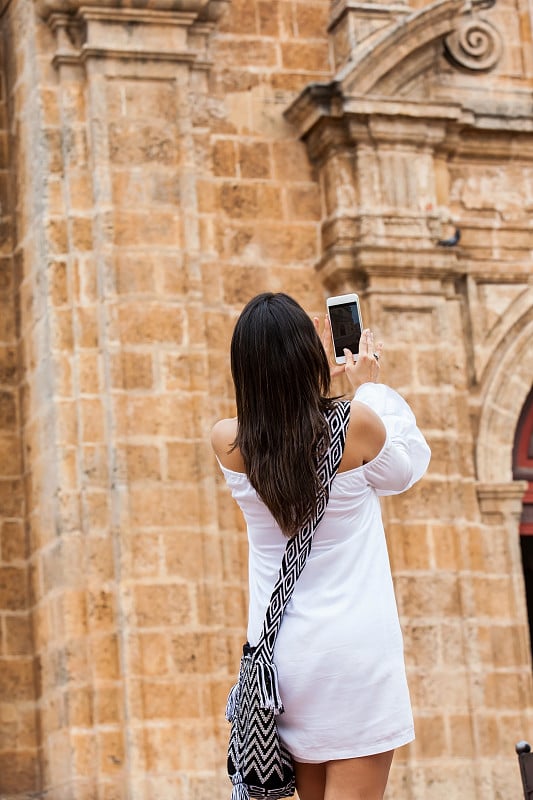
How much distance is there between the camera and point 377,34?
387 inches

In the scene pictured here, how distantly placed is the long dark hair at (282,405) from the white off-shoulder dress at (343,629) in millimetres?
64

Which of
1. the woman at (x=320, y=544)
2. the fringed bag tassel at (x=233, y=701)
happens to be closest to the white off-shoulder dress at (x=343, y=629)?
the woman at (x=320, y=544)

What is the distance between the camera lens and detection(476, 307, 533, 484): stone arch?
964 cm

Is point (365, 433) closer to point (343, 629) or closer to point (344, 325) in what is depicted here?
point (343, 629)

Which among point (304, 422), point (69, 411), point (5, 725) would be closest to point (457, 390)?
point (69, 411)

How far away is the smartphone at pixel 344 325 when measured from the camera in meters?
4.01

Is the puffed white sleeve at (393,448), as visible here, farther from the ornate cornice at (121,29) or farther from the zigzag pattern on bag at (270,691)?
the ornate cornice at (121,29)

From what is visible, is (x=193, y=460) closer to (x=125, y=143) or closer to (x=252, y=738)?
(x=125, y=143)

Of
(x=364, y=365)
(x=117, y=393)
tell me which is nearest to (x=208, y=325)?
(x=117, y=393)

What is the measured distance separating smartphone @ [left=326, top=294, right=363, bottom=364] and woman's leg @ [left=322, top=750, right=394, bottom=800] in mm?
1025

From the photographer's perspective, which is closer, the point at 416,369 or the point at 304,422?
the point at 304,422

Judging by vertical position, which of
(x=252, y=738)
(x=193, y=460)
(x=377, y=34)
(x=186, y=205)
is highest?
(x=377, y=34)

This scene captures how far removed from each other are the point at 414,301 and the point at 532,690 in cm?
236

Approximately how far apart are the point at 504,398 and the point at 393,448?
6323 millimetres
